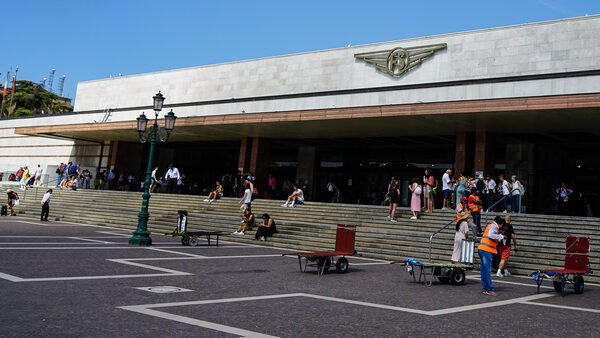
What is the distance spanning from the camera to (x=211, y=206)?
81.4ft

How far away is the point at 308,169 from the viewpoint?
34094 millimetres

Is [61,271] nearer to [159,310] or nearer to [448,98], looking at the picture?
[159,310]

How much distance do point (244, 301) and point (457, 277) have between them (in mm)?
5203

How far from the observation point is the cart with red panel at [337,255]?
11.5 metres

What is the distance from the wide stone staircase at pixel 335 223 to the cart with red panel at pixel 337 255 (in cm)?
322

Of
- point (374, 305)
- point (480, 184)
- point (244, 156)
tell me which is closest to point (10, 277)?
point (374, 305)

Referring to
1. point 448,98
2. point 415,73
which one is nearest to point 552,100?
point 448,98

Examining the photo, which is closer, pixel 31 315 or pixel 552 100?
pixel 31 315

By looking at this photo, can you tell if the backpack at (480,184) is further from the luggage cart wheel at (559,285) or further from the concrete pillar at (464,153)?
the luggage cart wheel at (559,285)

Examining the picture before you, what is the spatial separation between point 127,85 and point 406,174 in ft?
68.9

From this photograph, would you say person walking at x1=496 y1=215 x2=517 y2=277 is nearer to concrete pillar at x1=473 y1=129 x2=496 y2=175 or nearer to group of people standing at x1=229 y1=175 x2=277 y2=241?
group of people standing at x1=229 y1=175 x2=277 y2=241

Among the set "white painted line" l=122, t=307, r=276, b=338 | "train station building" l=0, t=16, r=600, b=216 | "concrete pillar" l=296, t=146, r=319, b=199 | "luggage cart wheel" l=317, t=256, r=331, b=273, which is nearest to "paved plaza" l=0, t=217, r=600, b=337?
"white painted line" l=122, t=307, r=276, b=338

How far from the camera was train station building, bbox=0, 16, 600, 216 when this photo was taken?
22.0m

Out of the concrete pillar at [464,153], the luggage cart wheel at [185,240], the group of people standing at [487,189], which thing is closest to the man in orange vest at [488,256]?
the group of people standing at [487,189]
